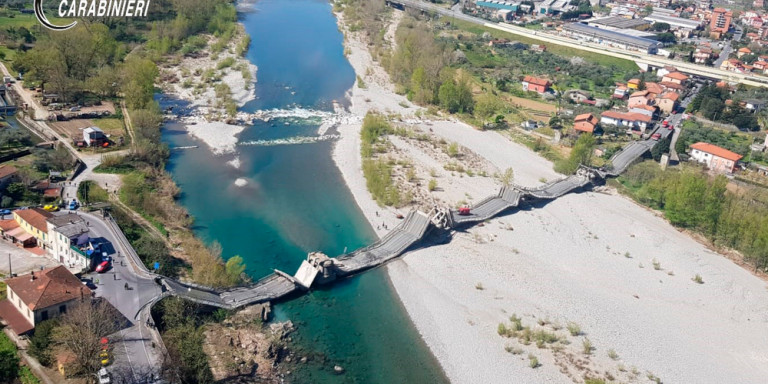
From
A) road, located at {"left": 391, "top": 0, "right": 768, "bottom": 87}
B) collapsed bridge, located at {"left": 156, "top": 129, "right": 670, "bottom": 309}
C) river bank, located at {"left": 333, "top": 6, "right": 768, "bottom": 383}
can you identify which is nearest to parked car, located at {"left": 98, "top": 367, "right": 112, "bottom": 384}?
collapsed bridge, located at {"left": 156, "top": 129, "right": 670, "bottom": 309}

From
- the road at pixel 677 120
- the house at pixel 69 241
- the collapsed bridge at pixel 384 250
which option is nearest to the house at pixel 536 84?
the road at pixel 677 120

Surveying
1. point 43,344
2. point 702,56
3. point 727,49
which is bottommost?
point 43,344

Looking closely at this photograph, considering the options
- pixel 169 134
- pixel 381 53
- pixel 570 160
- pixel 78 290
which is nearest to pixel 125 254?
pixel 78 290

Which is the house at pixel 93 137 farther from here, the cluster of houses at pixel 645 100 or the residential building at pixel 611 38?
the residential building at pixel 611 38
